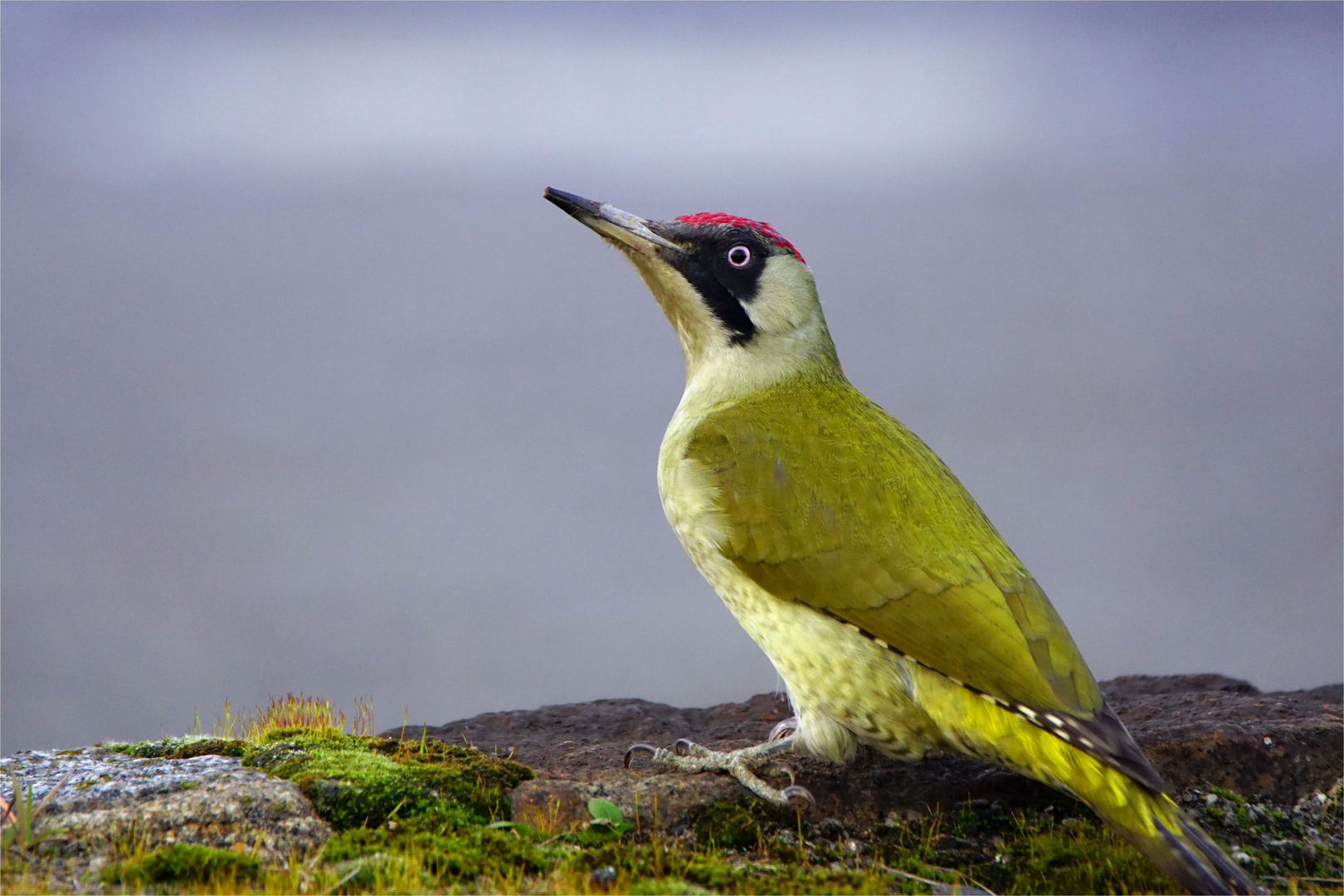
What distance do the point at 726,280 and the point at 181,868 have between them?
2754 millimetres

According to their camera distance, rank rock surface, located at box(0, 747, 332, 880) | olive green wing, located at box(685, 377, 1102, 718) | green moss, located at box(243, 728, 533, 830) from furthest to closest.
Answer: green moss, located at box(243, 728, 533, 830), olive green wing, located at box(685, 377, 1102, 718), rock surface, located at box(0, 747, 332, 880)

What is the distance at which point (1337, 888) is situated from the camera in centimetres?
361

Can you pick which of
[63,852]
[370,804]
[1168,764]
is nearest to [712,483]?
[370,804]

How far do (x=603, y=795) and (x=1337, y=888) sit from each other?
237cm

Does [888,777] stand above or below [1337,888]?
above

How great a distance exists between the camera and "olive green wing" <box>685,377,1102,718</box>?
3.55 metres

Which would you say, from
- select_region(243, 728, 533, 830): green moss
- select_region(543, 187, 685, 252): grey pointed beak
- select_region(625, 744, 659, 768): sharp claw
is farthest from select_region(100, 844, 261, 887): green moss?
select_region(543, 187, 685, 252): grey pointed beak

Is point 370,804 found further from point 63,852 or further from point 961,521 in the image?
point 961,521

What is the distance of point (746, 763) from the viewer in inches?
164

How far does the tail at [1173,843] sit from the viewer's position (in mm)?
3197

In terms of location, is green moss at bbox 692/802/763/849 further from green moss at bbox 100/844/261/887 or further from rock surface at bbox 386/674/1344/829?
green moss at bbox 100/844/261/887

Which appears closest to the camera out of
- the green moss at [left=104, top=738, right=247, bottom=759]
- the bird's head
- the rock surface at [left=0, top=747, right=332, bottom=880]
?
the rock surface at [left=0, top=747, right=332, bottom=880]

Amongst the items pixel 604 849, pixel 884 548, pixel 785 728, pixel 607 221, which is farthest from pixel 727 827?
pixel 607 221

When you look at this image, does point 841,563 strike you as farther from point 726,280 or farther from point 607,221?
point 607,221
